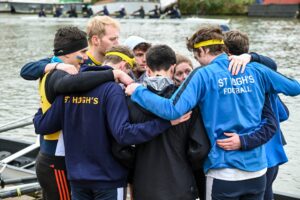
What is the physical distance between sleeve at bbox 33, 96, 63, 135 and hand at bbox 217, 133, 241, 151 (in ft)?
3.18

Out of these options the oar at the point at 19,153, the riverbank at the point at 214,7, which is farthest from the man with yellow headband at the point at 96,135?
the riverbank at the point at 214,7

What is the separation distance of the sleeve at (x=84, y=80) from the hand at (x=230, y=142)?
28.4 inches

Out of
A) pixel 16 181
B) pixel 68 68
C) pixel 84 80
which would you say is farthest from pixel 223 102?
pixel 16 181

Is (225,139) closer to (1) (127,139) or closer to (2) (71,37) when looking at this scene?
(1) (127,139)

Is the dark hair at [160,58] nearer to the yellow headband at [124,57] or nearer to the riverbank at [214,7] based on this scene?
the yellow headband at [124,57]

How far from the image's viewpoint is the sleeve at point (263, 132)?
9.82 feet

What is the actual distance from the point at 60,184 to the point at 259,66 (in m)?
1.47

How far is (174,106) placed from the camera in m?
2.86

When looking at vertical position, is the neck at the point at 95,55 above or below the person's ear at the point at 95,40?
below

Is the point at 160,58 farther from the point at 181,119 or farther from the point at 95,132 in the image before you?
the point at 95,132

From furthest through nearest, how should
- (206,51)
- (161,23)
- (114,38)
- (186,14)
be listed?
(186,14), (161,23), (114,38), (206,51)

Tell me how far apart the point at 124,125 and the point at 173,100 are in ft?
1.00

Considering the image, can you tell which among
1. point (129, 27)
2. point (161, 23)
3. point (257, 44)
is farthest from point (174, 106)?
point (161, 23)

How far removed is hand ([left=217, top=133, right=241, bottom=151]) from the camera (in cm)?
296
